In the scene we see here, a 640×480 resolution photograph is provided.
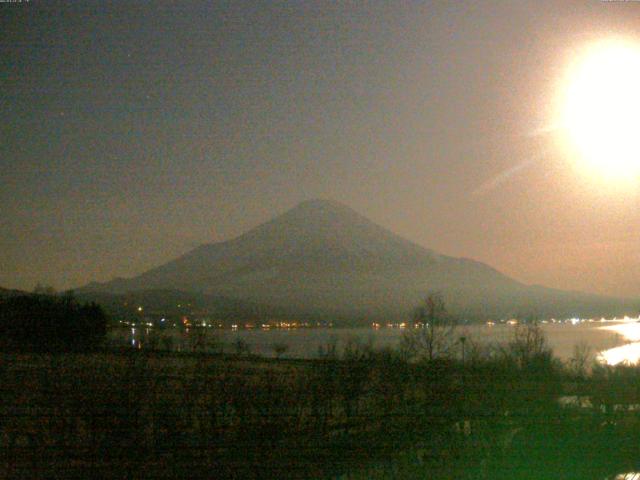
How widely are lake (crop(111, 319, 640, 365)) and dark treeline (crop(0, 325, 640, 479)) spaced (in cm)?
91

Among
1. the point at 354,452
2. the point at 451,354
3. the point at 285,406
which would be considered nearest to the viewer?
the point at 354,452

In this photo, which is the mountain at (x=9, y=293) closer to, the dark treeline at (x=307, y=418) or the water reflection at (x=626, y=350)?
the dark treeline at (x=307, y=418)

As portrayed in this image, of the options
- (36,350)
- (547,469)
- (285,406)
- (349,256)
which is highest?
(349,256)

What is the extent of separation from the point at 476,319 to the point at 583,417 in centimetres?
698

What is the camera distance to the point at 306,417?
6.29 metres

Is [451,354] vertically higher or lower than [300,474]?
higher

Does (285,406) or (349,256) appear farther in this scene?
(349,256)

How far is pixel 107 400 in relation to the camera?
5.50m

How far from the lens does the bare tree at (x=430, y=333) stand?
359 inches

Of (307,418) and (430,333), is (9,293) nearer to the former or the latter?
(307,418)

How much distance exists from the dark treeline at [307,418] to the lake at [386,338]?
0.91 metres

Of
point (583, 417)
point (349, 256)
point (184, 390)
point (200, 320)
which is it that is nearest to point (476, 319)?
point (200, 320)

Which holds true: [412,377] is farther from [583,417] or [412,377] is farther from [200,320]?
[200,320]

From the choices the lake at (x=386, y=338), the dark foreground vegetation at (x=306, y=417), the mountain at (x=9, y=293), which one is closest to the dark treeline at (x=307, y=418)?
the dark foreground vegetation at (x=306, y=417)
